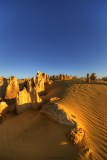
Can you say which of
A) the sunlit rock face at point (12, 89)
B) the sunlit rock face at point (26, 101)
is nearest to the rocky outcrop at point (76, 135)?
the sunlit rock face at point (26, 101)

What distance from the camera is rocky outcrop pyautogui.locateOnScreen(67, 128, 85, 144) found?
6.40 meters

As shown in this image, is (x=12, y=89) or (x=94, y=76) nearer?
(x=12, y=89)

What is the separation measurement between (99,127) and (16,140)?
12.7 ft

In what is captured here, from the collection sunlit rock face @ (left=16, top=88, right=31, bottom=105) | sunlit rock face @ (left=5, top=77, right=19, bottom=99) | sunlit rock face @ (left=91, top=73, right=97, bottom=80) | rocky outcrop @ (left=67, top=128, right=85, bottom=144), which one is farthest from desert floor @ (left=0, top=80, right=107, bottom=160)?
sunlit rock face @ (left=91, top=73, right=97, bottom=80)

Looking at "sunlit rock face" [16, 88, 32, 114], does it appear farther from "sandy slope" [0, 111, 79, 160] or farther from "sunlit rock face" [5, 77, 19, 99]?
"sunlit rock face" [5, 77, 19, 99]

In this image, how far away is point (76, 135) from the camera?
21.3 feet

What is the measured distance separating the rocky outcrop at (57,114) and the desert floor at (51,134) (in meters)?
0.22

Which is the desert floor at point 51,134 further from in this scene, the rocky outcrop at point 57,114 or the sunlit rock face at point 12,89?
the sunlit rock face at point 12,89

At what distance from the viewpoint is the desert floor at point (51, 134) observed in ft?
20.1

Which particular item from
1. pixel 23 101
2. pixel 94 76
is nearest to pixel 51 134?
pixel 23 101

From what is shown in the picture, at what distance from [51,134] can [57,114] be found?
967 millimetres

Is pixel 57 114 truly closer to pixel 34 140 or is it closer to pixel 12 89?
pixel 34 140

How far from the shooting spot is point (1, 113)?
10.1m

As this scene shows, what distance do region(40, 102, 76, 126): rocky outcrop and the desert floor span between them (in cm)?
22
